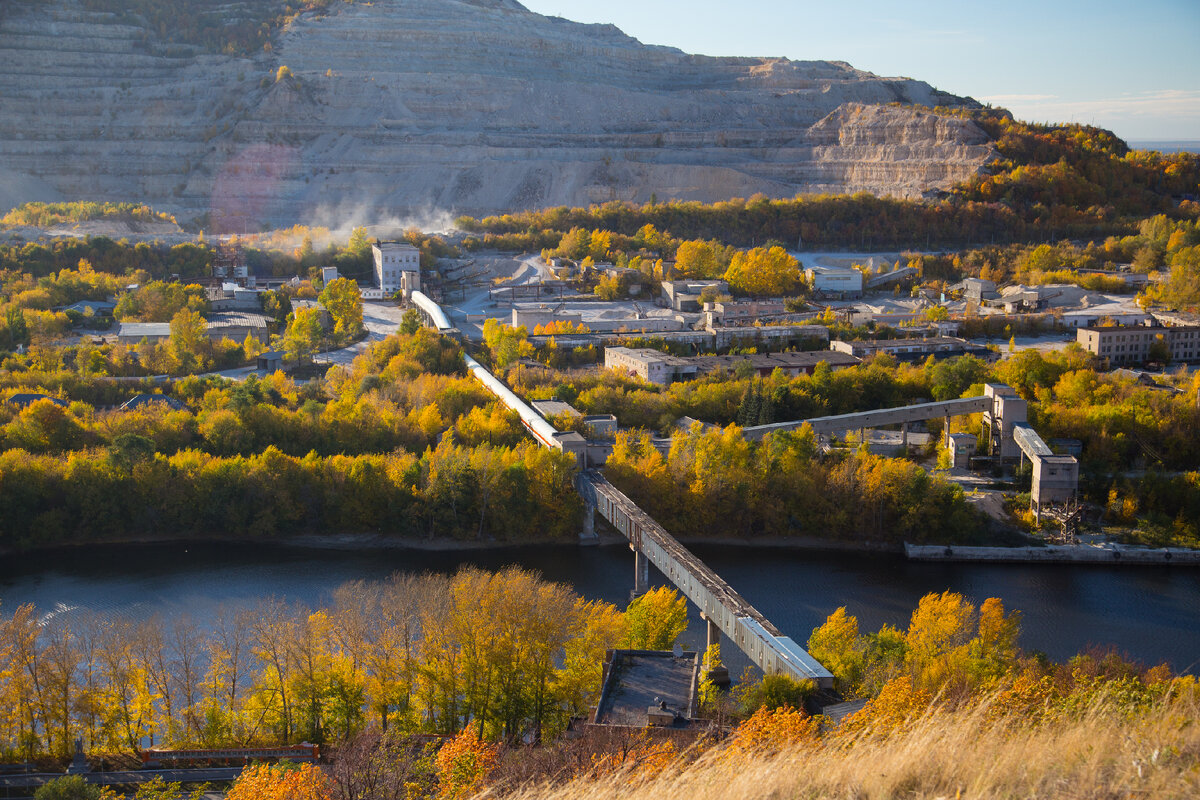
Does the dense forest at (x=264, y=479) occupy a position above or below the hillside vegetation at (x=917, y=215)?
below

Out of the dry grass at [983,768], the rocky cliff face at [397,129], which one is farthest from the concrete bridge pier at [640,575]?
the rocky cliff face at [397,129]

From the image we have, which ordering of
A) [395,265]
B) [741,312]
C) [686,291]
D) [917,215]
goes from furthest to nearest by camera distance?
1. [917,215]
2. [395,265]
3. [686,291]
4. [741,312]

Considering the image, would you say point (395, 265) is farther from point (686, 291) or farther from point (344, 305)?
point (686, 291)

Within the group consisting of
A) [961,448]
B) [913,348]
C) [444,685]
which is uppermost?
[913,348]

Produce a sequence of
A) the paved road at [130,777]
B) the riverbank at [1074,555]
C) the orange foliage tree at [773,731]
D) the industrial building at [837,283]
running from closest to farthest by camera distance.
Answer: the orange foliage tree at [773,731], the paved road at [130,777], the riverbank at [1074,555], the industrial building at [837,283]

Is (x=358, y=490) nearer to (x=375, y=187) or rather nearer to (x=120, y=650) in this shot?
(x=120, y=650)

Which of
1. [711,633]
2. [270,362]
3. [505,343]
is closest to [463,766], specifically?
[711,633]

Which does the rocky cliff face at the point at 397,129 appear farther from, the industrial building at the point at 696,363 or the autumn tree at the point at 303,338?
the industrial building at the point at 696,363
